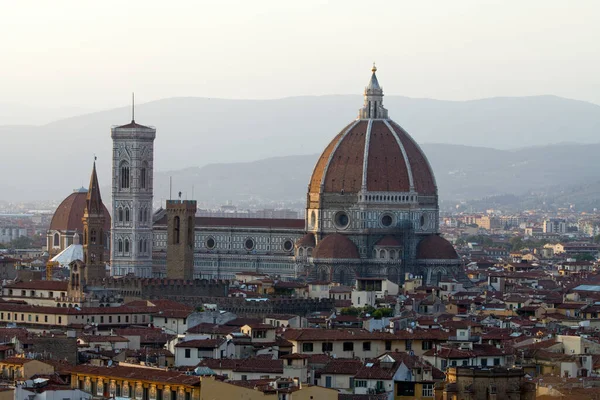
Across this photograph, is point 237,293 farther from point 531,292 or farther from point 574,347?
point 574,347

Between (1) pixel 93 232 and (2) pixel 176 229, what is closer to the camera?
(1) pixel 93 232

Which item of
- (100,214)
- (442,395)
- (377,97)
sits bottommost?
(442,395)

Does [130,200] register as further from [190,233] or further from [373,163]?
[373,163]

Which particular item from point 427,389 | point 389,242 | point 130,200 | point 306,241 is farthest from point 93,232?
point 427,389

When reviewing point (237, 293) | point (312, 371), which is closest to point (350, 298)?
point (237, 293)

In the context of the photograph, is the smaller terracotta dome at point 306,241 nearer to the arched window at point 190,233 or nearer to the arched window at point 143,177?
the arched window at point 143,177

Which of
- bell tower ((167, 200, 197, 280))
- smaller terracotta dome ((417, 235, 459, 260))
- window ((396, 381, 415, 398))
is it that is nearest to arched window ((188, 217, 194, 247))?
bell tower ((167, 200, 197, 280))
